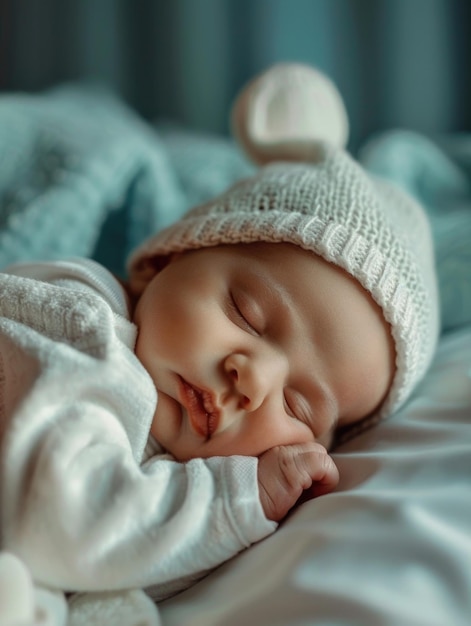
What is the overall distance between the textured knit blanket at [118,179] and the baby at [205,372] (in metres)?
0.23

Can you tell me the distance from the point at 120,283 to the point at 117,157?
455 mm

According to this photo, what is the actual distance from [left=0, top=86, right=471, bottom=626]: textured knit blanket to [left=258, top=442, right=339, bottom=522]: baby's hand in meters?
0.56

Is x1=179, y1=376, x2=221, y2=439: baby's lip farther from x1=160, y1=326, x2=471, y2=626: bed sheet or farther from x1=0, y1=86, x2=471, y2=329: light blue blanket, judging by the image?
x1=0, y1=86, x2=471, y2=329: light blue blanket

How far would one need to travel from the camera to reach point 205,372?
85 centimetres

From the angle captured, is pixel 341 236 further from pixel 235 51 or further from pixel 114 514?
pixel 235 51

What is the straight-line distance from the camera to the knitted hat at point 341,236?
946 mm

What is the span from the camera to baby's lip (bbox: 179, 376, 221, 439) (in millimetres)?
854

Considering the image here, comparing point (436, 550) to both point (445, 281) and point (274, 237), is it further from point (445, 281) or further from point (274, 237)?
point (445, 281)

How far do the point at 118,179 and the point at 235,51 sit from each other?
804 millimetres

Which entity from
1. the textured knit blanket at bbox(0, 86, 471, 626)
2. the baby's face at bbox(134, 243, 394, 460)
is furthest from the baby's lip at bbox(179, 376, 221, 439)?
the textured knit blanket at bbox(0, 86, 471, 626)

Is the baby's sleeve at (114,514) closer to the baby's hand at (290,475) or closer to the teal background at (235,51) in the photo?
the baby's hand at (290,475)

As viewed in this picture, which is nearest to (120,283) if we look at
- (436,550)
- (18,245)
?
(18,245)

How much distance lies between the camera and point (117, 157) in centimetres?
143

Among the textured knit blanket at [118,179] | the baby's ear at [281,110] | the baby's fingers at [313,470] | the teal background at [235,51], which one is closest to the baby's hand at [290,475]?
the baby's fingers at [313,470]
